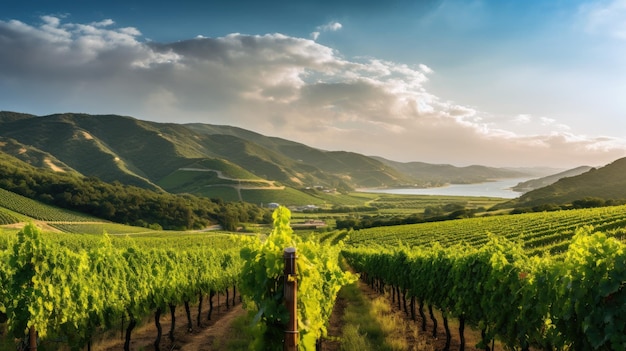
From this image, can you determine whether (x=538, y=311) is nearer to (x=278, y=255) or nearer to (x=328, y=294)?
(x=278, y=255)

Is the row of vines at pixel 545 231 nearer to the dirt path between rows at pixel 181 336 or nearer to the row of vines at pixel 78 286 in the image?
the dirt path between rows at pixel 181 336

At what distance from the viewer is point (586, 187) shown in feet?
410

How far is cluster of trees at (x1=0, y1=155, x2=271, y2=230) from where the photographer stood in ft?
400

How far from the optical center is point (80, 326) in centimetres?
1155

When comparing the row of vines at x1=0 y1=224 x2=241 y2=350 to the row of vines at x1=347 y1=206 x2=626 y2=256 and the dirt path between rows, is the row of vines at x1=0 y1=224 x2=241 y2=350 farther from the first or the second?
the row of vines at x1=347 y1=206 x2=626 y2=256

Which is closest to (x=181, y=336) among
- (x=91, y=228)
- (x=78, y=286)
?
(x=78, y=286)

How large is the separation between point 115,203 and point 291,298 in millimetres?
137816

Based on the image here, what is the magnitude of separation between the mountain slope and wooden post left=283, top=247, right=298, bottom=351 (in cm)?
12263

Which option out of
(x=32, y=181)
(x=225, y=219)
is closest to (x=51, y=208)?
(x=32, y=181)

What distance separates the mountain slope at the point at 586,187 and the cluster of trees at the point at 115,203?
9029 cm

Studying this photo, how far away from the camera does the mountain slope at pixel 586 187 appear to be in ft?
371

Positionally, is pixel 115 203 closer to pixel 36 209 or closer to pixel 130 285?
pixel 36 209

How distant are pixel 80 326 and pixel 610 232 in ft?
95.1

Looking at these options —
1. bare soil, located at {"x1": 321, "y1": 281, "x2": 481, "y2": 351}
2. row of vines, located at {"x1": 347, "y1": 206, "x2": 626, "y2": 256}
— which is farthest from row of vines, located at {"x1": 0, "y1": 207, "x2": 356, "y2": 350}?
row of vines, located at {"x1": 347, "y1": 206, "x2": 626, "y2": 256}
